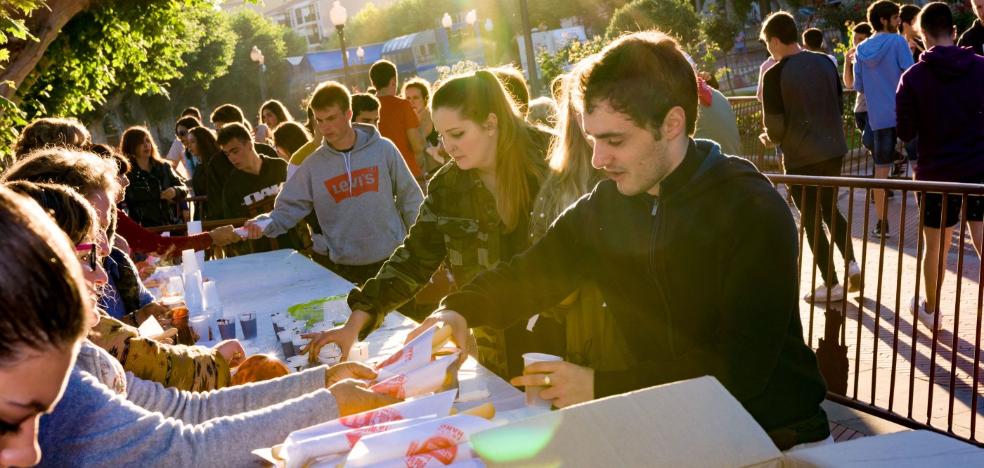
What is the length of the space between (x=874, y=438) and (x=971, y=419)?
126 inches

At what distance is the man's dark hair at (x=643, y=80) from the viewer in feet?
8.02

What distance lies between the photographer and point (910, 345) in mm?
5977

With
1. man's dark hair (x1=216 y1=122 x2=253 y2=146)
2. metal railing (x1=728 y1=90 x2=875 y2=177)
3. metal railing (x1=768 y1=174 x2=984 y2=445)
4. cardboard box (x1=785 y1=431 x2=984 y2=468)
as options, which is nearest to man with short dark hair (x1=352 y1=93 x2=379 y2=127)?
man's dark hair (x1=216 y1=122 x2=253 y2=146)

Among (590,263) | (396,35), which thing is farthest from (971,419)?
(396,35)

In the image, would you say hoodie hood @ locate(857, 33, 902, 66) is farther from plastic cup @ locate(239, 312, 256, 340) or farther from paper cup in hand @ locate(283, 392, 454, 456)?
paper cup in hand @ locate(283, 392, 454, 456)

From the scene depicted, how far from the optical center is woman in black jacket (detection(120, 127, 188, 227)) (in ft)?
32.9

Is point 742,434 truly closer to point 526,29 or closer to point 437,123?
point 437,123

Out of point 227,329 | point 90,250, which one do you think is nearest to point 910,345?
point 227,329

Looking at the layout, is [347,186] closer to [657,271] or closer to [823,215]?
[657,271]

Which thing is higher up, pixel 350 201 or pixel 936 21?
pixel 936 21

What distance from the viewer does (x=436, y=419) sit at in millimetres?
2133

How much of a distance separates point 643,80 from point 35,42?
11.1m

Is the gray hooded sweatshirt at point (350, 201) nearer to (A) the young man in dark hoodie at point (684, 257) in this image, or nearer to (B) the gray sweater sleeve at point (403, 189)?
(B) the gray sweater sleeve at point (403, 189)

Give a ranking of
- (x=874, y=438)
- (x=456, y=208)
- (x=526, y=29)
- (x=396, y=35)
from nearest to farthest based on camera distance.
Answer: (x=874, y=438) < (x=456, y=208) < (x=526, y=29) < (x=396, y=35)
